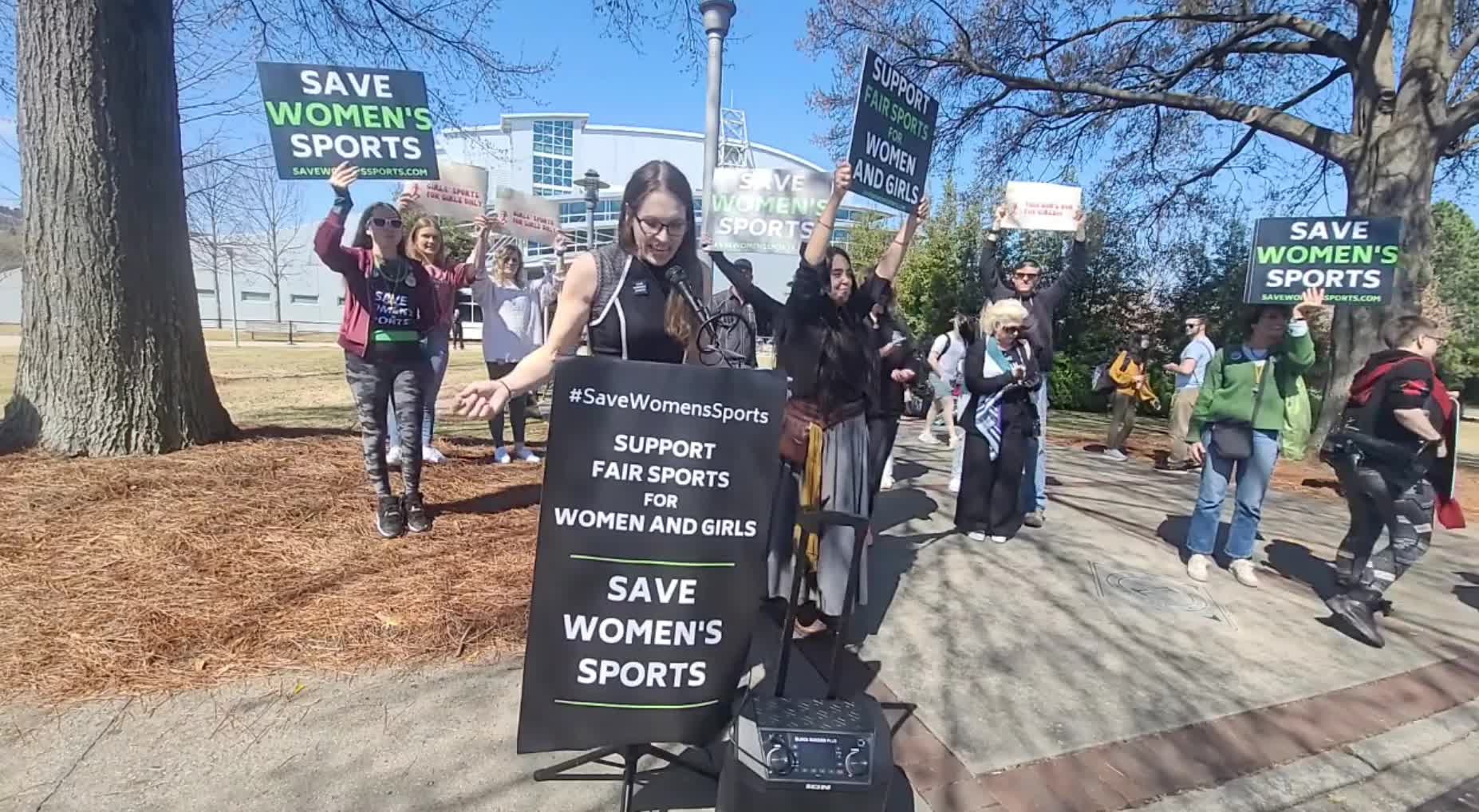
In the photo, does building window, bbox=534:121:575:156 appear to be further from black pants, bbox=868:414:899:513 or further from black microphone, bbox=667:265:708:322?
black microphone, bbox=667:265:708:322

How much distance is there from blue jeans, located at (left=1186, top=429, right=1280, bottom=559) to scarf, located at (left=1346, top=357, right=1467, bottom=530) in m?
0.48

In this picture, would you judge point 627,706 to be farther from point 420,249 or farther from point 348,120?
point 348,120

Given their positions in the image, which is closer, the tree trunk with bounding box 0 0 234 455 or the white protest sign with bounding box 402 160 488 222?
the tree trunk with bounding box 0 0 234 455

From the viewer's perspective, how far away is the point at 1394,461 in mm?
3959

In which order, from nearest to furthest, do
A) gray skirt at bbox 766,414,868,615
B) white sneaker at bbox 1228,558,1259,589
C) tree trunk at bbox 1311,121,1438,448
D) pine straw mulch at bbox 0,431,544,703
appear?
1. pine straw mulch at bbox 0,431,544,703
2. gray skirt at bbox 766,414,868,615
3. white sneaker at bbox 1228,558,1259,589
4. tree trunk at bbox 1311,121,1438,448

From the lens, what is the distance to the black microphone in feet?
8.00

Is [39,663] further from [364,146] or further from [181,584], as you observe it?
[364,146]

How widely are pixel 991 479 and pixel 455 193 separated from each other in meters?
5.06

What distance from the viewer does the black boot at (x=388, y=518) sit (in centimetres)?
436

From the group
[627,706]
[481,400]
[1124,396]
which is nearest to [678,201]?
[481,400]

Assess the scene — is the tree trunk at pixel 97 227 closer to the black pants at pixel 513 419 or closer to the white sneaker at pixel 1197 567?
the black pants at pixel 513 419

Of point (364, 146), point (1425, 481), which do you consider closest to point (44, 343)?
point (364, 146)

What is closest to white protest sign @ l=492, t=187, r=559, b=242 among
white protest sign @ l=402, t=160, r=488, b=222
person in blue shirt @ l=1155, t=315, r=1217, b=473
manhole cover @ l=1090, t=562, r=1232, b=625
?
white protest sign @ l=402, t=160, r=488, b=222

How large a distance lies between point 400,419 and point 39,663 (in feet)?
6.13
